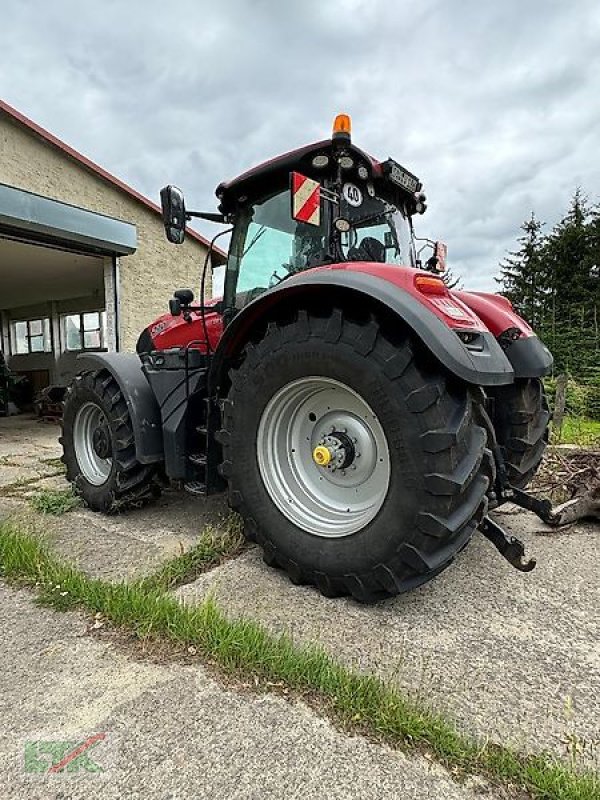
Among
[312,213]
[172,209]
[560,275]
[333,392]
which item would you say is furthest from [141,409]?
[560,275]

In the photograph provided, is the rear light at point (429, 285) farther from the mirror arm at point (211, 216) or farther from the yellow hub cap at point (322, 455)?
the mirror arm at point (211, 216)

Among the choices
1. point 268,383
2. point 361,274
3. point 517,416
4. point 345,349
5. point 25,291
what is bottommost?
point 517,416

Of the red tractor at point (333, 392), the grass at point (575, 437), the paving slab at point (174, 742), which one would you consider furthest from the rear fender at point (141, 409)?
the grass at point (575, 437)

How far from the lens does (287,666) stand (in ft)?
5.59

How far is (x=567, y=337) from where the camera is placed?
21562 mm

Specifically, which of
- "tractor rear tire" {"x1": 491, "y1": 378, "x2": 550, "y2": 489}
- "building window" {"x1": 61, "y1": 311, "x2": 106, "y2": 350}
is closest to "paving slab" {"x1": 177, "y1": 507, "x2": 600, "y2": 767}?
"tractor rear tire" {"x1": 491, "y1": 378, "x2": 550, "y2": 489}

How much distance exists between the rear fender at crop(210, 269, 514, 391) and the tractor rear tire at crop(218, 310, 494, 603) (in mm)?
108

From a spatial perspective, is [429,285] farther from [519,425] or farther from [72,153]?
[72,153]

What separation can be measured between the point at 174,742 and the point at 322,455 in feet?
4.23

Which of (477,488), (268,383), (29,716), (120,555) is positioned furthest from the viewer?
(120,555)

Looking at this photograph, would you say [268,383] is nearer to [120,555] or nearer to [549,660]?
[120,555]

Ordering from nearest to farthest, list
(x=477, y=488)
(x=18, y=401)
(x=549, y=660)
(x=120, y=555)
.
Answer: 1. (x=549, y=660)
2. (x=477, y=488)
3. (x=120, y=555)
4. (x=18, y=401)

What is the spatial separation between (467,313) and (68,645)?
211cm

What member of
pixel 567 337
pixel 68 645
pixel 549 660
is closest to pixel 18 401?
pixel 68 645
